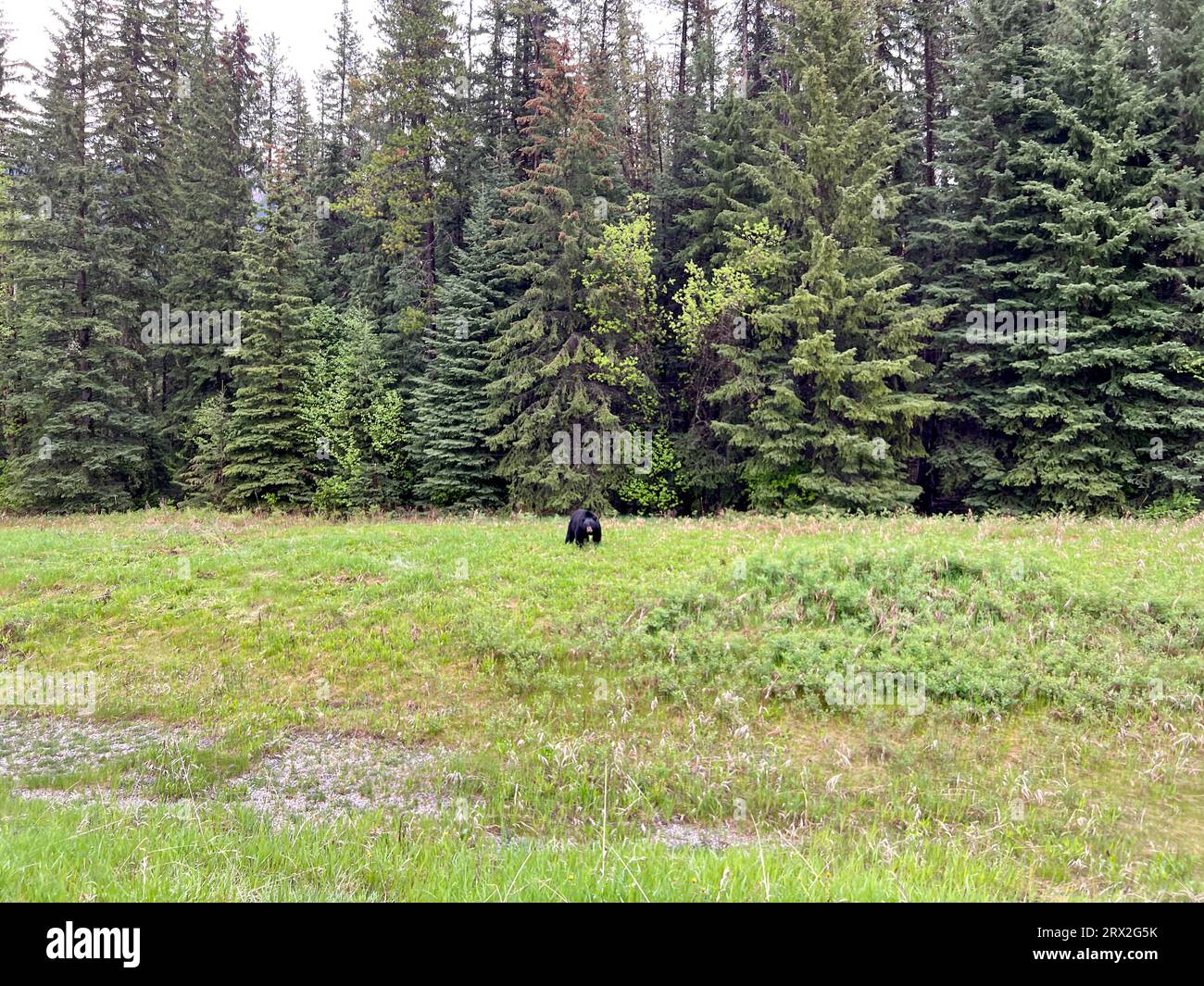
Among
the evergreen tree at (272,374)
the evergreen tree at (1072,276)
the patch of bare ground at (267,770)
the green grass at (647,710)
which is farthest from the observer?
the evergreen tree at (272,374)

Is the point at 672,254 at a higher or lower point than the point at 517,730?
higher

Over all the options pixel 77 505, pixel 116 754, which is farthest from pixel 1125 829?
pixel 77 505

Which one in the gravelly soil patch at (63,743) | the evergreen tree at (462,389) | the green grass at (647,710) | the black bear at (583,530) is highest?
the evergreen tree at (462,389)

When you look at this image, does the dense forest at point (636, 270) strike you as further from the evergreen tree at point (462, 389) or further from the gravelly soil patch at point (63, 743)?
the gravelly soil patch at point (63, 743)

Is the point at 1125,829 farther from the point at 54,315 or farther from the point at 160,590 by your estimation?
Result: the point at 54,315

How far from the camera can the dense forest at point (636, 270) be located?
63.6ft

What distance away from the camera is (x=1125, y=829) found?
522 cm

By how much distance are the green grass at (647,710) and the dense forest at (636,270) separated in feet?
23.4

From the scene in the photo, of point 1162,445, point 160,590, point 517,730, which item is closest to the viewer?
point 517,730

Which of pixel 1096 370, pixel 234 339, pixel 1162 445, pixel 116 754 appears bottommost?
pixel 116 754

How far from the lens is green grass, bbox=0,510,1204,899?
12.6ft

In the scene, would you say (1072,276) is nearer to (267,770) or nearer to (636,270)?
(636,270)

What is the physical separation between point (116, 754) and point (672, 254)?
25184 mm

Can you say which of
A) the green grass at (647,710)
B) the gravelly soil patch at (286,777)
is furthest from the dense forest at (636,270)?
the gravelly soil patch at (286,777)
